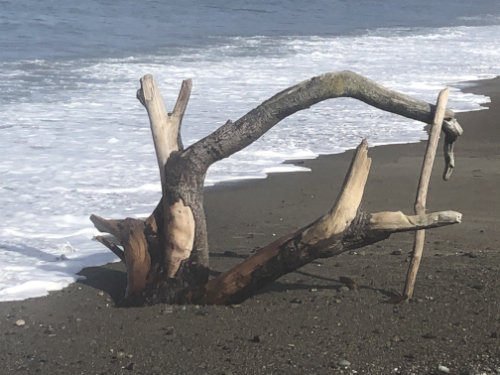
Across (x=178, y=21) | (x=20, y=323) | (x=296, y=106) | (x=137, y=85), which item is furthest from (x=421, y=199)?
(x=178, y=21)

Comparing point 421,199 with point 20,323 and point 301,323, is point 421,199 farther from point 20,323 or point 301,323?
point 20,323

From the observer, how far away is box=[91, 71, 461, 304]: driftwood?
4984 millimetres

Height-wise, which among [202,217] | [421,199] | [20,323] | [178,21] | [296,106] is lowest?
[20,323]

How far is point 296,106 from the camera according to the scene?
5203mm

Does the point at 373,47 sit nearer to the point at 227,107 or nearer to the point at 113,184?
the point at 227,107

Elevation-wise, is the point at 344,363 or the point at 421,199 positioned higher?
the point at 421,199

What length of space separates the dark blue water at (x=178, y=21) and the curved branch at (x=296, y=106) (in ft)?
49.0

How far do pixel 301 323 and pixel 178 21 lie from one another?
25.1m

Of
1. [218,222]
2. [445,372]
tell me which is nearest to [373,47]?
[218,222]

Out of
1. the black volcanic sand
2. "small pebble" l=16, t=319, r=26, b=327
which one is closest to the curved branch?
the black volcanic sand

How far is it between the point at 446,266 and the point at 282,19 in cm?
2616

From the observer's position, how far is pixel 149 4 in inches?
1315

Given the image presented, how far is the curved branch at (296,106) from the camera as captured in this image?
5172mm

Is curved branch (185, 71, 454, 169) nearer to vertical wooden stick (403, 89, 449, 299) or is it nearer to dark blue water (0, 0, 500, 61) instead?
vertical wooden stick (403, 89, 449, 299)
